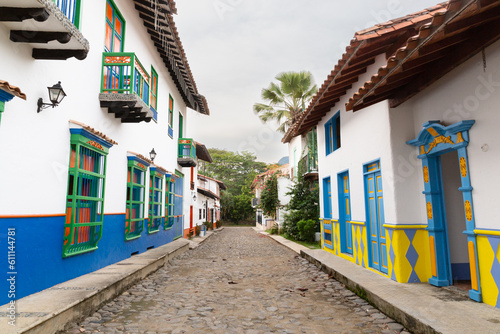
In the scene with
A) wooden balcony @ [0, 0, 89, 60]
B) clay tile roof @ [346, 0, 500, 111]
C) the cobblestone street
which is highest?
wooden balcony @ [0, 0, 89, 60]

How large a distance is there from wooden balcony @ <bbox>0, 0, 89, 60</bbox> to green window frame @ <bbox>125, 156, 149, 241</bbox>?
4.22 m

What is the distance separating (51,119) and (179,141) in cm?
1041

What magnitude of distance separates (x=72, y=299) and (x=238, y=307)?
226 cm

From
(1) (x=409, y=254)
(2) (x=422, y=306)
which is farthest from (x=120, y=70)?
(2) (x=422, y=306)

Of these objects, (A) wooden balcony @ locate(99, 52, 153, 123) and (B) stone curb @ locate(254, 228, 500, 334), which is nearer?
(B) stone curb @ locate(254, 228, 500, 334)

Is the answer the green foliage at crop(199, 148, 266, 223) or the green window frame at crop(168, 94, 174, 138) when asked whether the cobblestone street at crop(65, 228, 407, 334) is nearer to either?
the green window frame at crop(168, 94, 174, 138)

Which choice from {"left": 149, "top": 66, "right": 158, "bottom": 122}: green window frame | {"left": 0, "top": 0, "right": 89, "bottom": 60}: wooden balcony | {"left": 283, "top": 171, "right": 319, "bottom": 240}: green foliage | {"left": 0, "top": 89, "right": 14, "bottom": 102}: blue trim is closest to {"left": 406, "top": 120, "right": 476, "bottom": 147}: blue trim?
{"left": 0, "top": 0, "right": 89, "bottom": 60}: wooden balcony

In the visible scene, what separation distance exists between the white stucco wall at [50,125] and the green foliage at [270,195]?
49.1 feet

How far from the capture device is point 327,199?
1070 cm

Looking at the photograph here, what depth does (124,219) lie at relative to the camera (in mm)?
8445

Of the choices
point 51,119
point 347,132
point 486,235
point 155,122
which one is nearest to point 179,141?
point 155,122

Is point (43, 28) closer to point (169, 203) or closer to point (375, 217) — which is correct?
point (375, 217)

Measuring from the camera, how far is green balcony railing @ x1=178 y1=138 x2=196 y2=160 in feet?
51.2

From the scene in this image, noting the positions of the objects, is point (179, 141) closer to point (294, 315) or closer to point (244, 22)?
point (244, 22)
